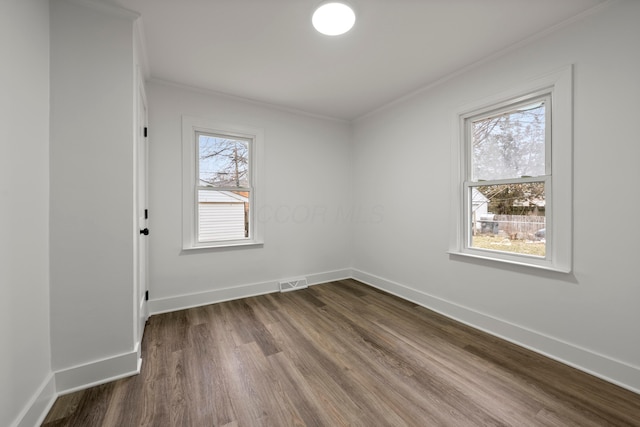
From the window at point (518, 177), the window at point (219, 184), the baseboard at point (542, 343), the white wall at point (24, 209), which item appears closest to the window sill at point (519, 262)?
the window at point (518, 177)

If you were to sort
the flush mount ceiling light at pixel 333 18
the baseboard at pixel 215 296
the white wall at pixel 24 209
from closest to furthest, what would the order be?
the white wall at pixel 24 209 < the flush mount ceiling light at pixel 333 18 < the baseboard at pixel 215 296

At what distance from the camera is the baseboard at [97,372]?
1660mm

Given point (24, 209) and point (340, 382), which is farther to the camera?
point (340, 382)

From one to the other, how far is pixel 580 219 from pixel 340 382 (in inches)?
82.6

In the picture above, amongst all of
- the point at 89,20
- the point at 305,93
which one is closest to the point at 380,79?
the point at 305,93

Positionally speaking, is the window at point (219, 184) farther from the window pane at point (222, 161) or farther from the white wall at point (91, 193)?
the white wall at point (91, 193)

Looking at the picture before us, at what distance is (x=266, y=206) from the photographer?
3.51 metres

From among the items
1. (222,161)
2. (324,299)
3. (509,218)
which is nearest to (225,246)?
(222,161)

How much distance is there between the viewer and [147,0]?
1739 mm

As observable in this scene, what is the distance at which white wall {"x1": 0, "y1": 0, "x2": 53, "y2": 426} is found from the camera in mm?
1219

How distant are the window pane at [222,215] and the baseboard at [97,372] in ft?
4.95

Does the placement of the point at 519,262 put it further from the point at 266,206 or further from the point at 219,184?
the point at 219,184

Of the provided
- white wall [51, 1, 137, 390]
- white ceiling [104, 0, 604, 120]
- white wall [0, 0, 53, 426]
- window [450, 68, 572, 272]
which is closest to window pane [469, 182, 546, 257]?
window [450, 68, 572, 272]

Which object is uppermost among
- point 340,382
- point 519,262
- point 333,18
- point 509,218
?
point 333,18
